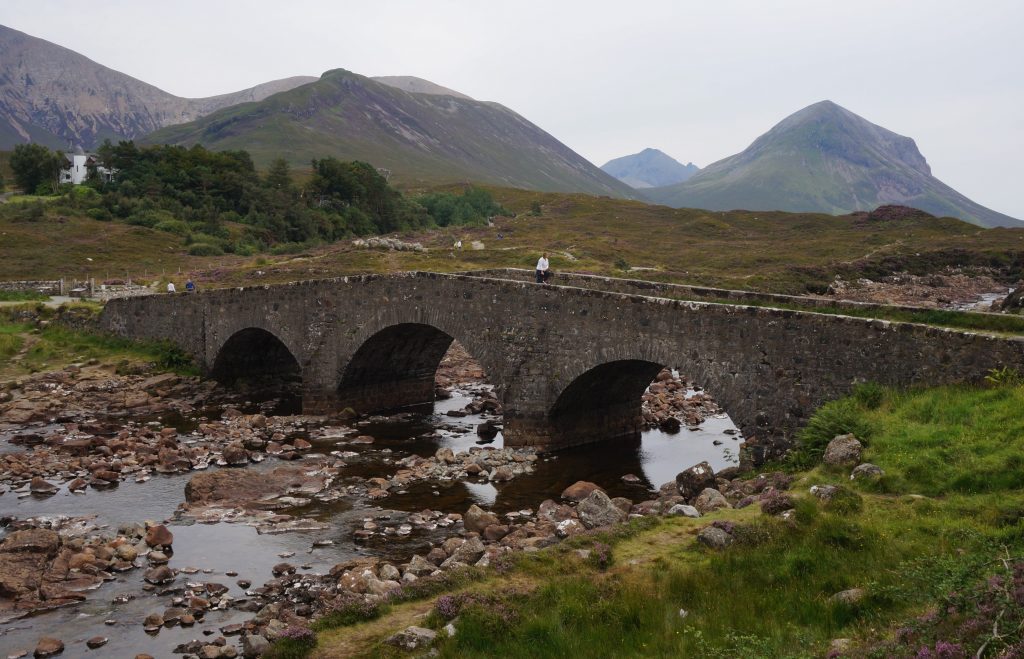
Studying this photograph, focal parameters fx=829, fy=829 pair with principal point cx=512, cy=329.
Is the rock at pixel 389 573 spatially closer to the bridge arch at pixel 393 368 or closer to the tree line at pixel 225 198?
the bridge arch at pixel 393 368

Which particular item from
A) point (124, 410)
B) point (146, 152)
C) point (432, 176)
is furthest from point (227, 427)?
point (432, 176)

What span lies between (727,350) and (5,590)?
49.7 ft

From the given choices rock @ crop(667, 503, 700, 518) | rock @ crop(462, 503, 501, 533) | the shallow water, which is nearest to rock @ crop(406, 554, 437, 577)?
the shallow water

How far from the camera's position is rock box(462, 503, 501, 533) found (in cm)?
1759

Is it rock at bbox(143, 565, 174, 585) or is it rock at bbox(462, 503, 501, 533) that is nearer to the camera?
rock at bbox(143, 565, 174, 585)

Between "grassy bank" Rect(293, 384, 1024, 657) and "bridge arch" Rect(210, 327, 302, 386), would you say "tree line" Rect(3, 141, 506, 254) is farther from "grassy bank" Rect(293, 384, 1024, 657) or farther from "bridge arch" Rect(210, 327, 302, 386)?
"grassy bank" Rect(293, 384, 1024, 657)

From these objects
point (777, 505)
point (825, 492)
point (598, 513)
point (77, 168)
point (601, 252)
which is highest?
point (77, 168)

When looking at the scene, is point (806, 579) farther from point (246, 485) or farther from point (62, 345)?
point (62, 345)

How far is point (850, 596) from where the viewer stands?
9.43m

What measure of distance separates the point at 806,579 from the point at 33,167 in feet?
329

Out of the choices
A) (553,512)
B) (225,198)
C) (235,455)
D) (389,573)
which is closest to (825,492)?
(553,512)

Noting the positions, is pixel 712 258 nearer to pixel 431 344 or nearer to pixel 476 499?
pixel 431 344

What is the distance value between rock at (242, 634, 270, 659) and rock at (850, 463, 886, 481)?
9396mm

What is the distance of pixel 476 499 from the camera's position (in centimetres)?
2059
